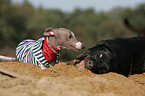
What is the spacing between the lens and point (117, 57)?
14.8ft

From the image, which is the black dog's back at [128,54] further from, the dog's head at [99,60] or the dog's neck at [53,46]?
the dog's neck at [53,46]

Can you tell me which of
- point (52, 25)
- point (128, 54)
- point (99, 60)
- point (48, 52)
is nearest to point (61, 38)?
point (48, 52)

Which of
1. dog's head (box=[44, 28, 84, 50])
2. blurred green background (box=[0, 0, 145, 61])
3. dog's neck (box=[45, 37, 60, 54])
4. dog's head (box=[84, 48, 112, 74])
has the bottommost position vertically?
dog's head (box=[84, 48, 112, 74])

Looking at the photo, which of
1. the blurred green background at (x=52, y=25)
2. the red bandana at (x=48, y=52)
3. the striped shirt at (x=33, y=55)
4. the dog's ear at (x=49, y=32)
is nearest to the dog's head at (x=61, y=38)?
the dog's ear at (x=49, y=32)

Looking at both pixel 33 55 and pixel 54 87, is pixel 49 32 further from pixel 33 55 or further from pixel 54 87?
pixel 54 87

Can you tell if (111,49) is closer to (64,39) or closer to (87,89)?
(64,39)

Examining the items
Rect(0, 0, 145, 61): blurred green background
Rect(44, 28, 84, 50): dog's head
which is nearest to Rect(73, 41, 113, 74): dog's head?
Rect(44, 28, 84, 50): dog's head

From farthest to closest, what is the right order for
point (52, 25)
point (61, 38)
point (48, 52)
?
point (52, 25) < point (61, 38) < point (48, 52)

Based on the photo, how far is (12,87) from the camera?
2.69m

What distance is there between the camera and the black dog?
4.35 meters

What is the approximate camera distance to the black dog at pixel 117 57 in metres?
4.35

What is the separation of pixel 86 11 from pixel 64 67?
59072mm

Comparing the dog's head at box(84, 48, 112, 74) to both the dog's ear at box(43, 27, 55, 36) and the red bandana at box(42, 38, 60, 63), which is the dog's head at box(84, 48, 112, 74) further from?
the dog's ear at box(43, 27, 55, 36)

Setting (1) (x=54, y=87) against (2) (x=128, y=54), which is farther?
(2) (x=128, y=54)
